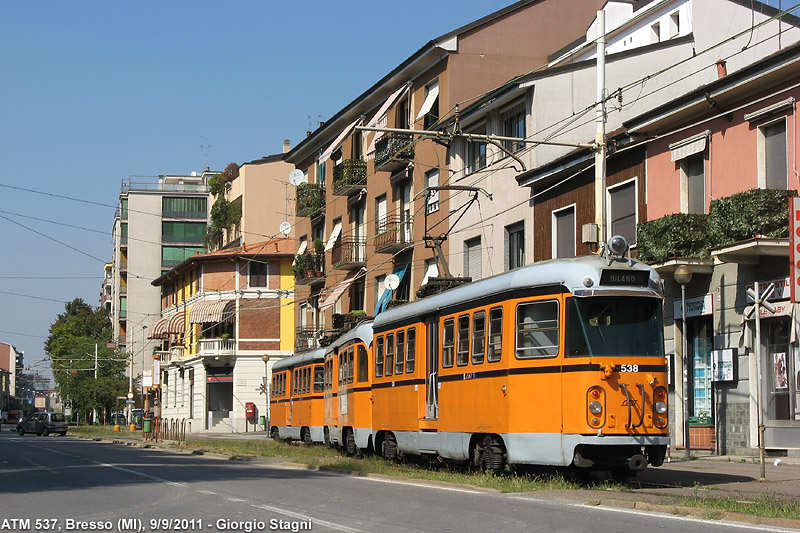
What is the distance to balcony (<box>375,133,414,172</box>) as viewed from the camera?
134 ft

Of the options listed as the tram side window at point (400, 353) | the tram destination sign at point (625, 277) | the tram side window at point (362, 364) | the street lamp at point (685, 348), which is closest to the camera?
the tram destination sign at point (625, 277)

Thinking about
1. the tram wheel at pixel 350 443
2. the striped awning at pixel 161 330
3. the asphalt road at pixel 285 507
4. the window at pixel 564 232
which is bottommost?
the tram wheel at pixel 350 443

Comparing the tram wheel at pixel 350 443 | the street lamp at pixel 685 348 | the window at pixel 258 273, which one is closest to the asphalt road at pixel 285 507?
the tram wheel at pixel 350 443

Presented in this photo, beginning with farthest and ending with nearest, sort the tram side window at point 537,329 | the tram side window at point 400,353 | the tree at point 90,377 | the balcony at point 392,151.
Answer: the tree at point 90,377
the balcony at point 392,151
the tram side window at point 400,353
the tram side window at point 537,329

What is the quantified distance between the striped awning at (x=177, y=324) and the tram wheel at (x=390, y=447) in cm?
4787

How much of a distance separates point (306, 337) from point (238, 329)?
394 inches

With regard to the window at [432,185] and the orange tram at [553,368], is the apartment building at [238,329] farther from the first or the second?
the orange tram at [553,368]

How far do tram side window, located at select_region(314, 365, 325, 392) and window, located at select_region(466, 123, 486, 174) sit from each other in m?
9.06

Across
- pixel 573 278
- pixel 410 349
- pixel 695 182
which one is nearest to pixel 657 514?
pixel 573 278

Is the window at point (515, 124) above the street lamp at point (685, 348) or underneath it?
above

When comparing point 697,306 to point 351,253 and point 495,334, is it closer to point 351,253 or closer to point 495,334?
point 495,334

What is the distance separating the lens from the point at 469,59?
127 ft

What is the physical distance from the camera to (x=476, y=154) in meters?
37.1

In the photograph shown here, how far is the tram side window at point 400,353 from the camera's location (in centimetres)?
2200
